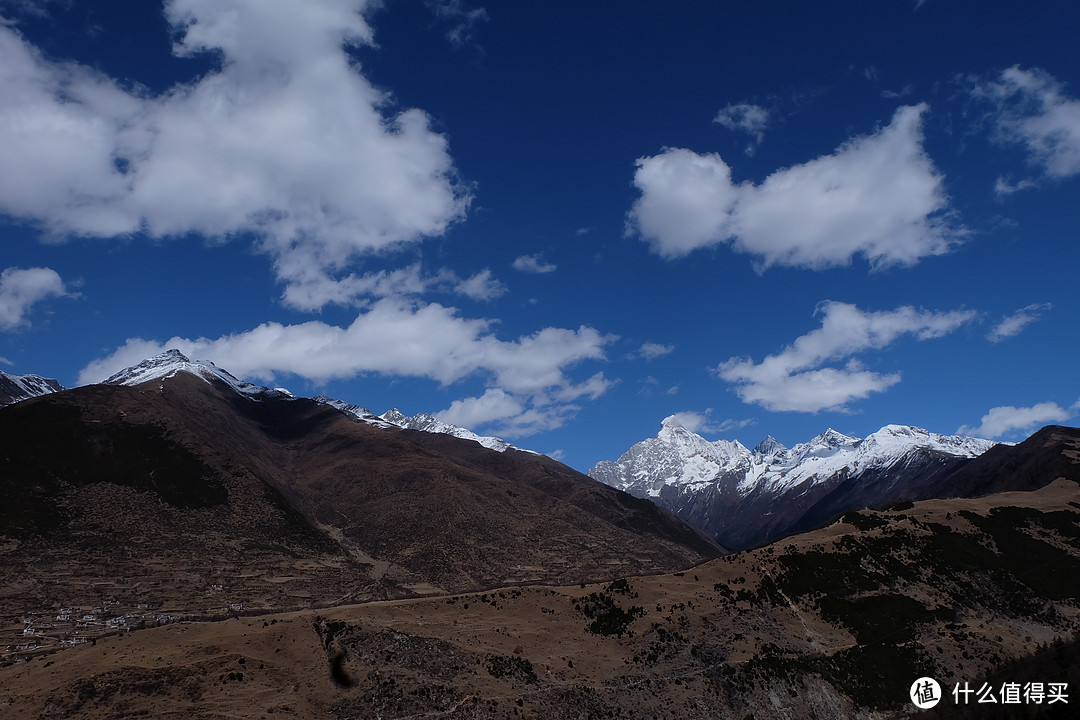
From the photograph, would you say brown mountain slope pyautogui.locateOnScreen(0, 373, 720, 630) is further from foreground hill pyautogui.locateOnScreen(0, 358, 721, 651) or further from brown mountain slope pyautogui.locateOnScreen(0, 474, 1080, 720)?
brown mountain slope pyautogui.locateOnScreen(0, 474, 1080, 720)

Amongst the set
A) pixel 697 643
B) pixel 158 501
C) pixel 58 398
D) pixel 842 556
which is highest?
pixel 58 398

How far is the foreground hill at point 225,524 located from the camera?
9862cm

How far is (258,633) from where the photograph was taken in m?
50.8

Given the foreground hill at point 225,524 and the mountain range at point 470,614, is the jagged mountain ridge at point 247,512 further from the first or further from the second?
the mountain range at point 470,614

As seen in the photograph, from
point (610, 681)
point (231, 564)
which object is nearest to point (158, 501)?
point (231, 564)

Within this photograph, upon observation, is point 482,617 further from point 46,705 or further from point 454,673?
point 46,705

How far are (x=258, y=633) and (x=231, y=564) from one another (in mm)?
71484

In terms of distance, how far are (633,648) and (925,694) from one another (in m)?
21.9

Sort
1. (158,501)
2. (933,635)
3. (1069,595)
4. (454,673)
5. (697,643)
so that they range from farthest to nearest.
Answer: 1. (158,501)
2. (1069,595)
3. (933,635)
4. (697,643)
5. (454,673)

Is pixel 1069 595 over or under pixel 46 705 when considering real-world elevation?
over

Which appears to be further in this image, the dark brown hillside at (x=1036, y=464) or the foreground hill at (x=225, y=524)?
the dark brown hillside at (x=1036, y=464)

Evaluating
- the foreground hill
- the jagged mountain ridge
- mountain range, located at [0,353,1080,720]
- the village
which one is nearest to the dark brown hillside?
mountain range, located at [0,353,1080,720]

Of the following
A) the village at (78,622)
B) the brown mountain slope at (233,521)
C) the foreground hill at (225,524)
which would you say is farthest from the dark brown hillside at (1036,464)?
the village at (78,622)

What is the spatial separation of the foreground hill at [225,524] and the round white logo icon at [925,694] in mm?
81661
